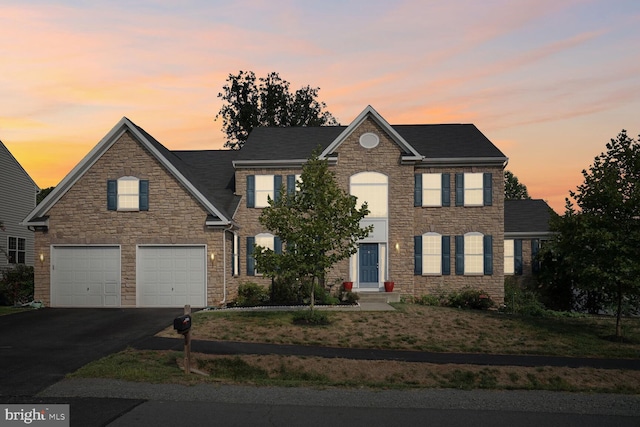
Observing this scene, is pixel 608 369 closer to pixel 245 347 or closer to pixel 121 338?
pixel 245 347

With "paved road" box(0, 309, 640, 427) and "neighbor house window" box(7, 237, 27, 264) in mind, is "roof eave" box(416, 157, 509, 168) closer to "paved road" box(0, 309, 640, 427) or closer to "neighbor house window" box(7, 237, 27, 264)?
"paved road" box(0, 309, 640, 427)

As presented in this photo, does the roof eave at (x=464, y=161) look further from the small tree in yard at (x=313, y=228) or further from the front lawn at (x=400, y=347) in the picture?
the small tree in yard at (x=313, y=228)

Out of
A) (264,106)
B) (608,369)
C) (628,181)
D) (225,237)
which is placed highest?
(264,106)

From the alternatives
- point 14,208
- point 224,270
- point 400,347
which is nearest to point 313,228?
point 400,347

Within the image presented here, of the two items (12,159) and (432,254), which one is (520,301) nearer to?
(432,254)

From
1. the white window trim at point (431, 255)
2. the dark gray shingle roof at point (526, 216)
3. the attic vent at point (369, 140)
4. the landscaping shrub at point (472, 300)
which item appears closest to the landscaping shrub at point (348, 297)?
the white window trim at point (431, 255)

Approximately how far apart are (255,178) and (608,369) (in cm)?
1867

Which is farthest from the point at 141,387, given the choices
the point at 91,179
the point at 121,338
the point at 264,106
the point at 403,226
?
the point at 264,106

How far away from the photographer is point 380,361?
554 inches

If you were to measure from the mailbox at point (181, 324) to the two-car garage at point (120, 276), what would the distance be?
11800 mm

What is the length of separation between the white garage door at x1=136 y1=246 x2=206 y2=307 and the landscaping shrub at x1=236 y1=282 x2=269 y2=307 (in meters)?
1.95

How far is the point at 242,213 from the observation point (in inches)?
1122

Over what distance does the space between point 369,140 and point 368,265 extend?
5.91 metres

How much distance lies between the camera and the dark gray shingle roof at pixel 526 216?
102ft
